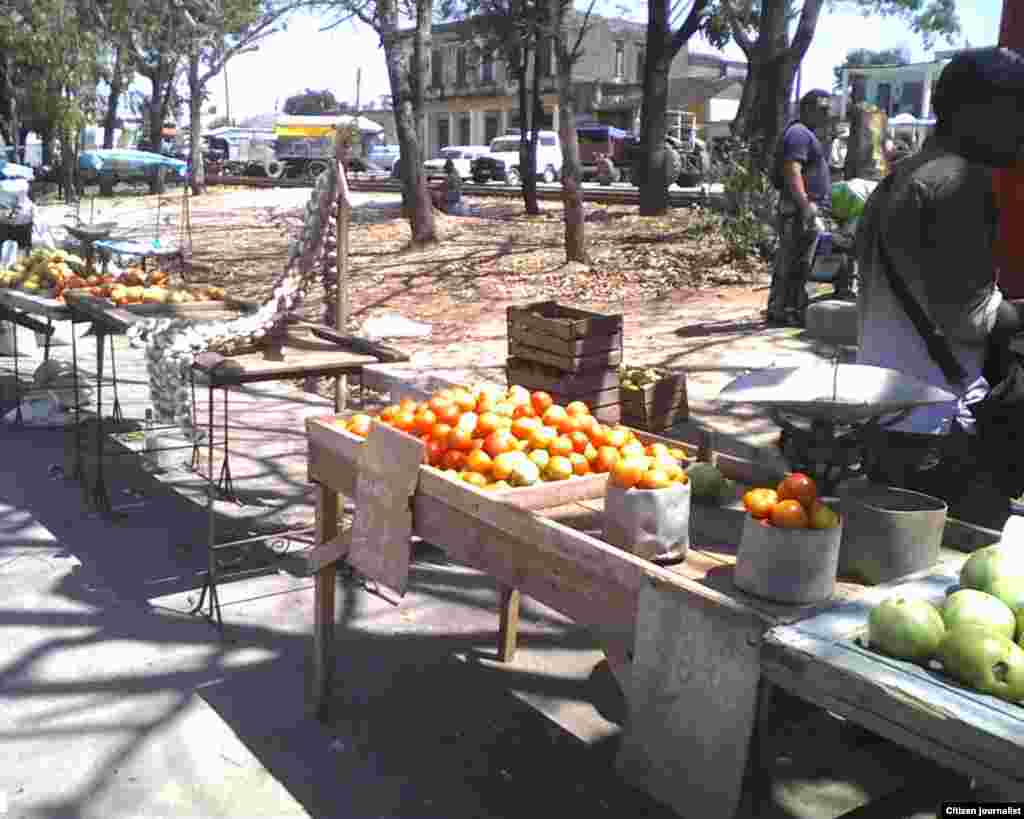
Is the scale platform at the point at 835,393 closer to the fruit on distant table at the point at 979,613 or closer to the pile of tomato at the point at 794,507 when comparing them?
the pile of tomato at the point at 794,507

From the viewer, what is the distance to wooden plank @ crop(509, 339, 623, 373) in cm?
661

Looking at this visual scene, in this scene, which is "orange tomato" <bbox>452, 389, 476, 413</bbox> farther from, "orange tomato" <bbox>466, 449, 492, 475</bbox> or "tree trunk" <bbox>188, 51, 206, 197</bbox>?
"tree trunk" <bbox>188, 51, 206, 197</bbox>

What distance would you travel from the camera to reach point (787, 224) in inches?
387

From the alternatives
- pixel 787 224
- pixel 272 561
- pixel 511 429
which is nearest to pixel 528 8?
pixel 787 224

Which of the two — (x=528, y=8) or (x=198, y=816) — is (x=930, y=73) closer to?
(x=528, y=8)

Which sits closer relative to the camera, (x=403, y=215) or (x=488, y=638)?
(x=488, y=638)

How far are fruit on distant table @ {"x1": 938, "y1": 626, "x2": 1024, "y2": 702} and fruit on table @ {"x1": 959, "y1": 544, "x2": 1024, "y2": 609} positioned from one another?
20 cm

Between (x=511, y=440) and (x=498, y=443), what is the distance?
66 millimetres

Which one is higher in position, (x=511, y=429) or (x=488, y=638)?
(x=511, y=429)

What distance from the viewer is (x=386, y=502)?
138 inches

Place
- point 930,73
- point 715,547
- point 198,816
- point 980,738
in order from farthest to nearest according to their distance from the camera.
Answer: point 930,73
point 198,816
point 715,547
point 980,738

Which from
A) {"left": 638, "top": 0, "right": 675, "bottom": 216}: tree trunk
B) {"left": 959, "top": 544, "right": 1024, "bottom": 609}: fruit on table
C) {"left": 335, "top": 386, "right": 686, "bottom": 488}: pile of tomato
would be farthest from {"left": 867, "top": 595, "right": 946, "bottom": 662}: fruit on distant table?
{"left": 638, "top": 0, "right": 675, "bottom": 216}: tree trunk

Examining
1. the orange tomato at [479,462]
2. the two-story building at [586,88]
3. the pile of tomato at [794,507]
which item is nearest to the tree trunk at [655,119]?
the orange tomato at [479,462]

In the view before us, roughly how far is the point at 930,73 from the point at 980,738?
40659mm
